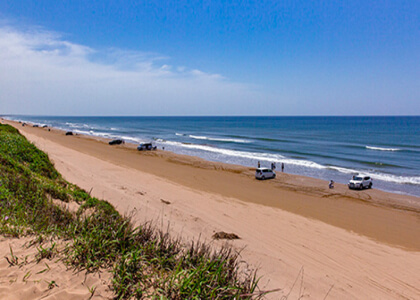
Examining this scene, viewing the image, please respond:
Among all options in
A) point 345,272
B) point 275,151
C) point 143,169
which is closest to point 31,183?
point 345,272

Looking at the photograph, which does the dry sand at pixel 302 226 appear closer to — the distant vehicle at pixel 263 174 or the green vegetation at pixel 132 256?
the green vegetation at pixel 132 256

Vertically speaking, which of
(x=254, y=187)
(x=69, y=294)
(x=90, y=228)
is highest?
(x=90, y=228)

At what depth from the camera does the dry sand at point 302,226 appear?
312 inches

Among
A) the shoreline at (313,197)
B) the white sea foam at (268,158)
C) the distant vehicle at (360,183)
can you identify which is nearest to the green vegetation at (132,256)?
the shoreline at (313,197)

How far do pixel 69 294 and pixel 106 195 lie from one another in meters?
11.0

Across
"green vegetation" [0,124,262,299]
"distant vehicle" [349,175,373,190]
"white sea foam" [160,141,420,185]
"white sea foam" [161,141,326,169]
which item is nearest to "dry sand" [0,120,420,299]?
"distant vehicle" [349,175,373,190]

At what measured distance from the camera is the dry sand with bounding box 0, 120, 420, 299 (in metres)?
7.93

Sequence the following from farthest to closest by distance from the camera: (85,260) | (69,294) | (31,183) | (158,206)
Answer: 1. (158,206)
2. (31,183)
3. (85,260)
4. (69,294)

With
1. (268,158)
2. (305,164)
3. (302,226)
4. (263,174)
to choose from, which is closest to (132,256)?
(302,226)

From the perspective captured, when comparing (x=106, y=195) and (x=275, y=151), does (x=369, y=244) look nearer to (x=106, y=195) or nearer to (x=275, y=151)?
(x=106, y=195)

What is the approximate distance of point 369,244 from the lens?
12281mm

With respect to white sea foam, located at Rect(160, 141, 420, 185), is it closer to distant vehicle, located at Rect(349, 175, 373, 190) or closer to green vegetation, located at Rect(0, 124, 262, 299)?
distant vehicle, located at Rect(349, 175, 373, 190)

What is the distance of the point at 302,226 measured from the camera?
Answer: 44.9 feet

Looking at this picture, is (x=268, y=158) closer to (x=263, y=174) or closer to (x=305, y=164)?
(x=305, y=164)
